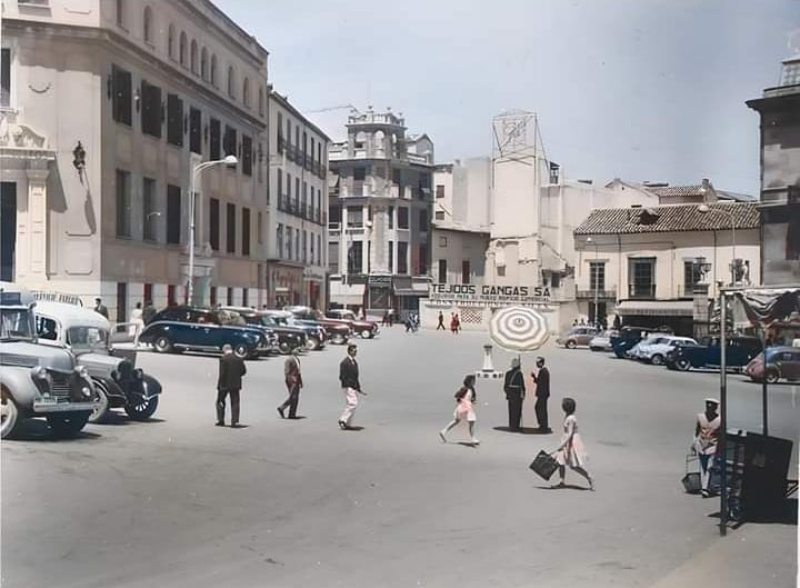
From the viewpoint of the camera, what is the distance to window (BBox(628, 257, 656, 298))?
495cm

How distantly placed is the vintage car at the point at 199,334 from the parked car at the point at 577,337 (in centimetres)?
152

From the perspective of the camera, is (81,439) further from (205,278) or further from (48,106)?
(48,106)

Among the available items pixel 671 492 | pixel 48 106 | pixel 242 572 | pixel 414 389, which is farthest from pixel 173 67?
pixel 671 492

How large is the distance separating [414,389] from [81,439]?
1.64m

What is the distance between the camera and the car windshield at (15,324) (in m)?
4.55

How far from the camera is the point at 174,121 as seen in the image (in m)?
4.91

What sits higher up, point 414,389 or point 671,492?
point 414,389

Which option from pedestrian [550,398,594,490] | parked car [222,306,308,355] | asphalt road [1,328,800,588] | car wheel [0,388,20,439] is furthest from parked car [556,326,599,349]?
car wheel [0,388,20,439]

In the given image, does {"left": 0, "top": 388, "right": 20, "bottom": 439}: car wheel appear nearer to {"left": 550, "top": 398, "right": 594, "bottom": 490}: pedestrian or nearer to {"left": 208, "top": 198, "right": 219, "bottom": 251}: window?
{"left": 208, "top": 198, "right": 219, "bottom": 251}: window

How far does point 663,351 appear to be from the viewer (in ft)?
15.8

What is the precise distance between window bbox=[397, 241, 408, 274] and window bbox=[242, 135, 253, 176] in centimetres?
91

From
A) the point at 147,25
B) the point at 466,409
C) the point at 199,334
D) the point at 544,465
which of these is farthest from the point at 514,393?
the point at 147,25

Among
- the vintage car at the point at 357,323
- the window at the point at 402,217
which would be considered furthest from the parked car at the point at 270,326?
the window at the point at 402,217

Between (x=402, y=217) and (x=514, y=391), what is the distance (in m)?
1.10
